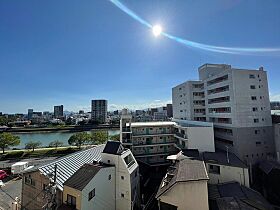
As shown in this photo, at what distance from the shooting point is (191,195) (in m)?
11.6

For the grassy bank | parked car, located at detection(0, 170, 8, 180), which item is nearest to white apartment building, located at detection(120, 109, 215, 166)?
parked car, located at detection(0, 170, 8, 180)

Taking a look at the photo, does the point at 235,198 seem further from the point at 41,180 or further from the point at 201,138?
the point at 41,180

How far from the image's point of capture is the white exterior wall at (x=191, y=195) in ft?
37.9

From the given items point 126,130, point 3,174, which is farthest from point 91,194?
point 3,174

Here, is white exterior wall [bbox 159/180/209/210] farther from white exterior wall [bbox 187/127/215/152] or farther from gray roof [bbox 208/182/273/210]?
white exterior wall [bbox 187/127/215/152]

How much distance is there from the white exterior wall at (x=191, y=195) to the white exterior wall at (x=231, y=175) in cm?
484

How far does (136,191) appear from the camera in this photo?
14.9m

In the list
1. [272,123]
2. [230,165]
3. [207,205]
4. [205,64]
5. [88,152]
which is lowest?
[207,205]

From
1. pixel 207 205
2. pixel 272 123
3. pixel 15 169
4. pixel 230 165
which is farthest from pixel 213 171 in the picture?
pixel 15 169

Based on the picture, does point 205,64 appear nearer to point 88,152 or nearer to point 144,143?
point 144,143

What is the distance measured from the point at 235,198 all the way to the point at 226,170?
385cm

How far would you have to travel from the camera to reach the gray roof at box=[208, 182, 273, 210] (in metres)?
10.9

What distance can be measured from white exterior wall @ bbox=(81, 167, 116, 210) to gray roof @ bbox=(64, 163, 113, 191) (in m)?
0.22

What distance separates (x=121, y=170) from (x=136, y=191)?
2.82 m
